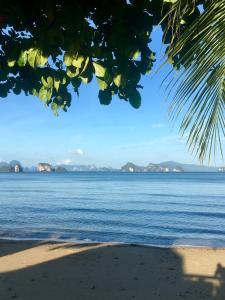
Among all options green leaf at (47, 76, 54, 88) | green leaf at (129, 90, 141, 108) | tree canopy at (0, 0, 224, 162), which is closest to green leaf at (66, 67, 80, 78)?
tree canopy at (0, 0, 224, 162)

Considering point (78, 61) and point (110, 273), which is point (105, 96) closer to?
point (78, 61)

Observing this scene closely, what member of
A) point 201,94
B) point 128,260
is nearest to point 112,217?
point 128,260

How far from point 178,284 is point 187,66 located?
231 inches

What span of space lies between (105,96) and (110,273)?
5.28 m

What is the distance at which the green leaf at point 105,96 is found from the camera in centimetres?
323

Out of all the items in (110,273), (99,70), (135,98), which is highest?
(99,70)

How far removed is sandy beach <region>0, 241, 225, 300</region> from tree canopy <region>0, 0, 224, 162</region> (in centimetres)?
409

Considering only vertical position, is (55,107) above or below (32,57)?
below

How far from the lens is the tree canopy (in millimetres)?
2754

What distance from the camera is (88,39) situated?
2.81 m

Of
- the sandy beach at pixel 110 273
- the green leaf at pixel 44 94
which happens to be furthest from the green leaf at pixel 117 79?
the sandy beach at pixel 110 273

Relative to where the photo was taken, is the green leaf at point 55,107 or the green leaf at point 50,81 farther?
the green leaf at point 55,107

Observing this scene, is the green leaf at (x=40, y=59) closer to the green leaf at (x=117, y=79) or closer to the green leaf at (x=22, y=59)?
the green leaf at (x=22, y=59)

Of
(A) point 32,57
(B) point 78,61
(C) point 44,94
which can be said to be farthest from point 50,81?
(B) point 78,61
